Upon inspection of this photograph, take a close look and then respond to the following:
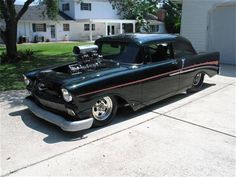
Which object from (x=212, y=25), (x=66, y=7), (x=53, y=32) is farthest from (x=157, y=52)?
(x=66, y=7)

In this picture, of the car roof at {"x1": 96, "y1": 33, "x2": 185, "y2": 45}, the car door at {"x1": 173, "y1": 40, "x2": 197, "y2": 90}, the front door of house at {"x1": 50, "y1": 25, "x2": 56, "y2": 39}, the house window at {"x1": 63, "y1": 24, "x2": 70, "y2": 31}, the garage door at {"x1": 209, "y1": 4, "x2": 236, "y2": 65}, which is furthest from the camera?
the house window at {"x1": 63, "y1": 24, "x2": 70, "y2": 31}

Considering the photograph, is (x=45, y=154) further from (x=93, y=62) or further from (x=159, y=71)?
(x=159, y=71)

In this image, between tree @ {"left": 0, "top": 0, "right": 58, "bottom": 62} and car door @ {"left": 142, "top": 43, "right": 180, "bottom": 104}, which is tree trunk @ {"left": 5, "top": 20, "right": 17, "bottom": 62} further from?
car door @ {"left": 142, "top": 43, "right": 180, "bottom": 104}

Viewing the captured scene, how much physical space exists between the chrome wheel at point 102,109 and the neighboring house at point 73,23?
2948cm

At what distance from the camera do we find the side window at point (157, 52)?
Answer: 575cm

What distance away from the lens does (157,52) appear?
613 centimetres

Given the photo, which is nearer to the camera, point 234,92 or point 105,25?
point 234,92

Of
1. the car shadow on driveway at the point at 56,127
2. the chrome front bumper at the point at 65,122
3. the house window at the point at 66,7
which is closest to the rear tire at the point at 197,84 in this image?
the car shadow on driveway at the point at 56,127

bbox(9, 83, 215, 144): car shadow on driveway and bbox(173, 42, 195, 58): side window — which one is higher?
bbox(173, 42, 195, 58): side window

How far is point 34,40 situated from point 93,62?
29541 millimetres

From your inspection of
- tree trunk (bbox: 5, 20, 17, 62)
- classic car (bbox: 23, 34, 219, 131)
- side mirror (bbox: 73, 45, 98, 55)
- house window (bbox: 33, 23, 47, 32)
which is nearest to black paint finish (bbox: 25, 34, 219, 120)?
classic car (bbox: 23, 34, 219, 131)

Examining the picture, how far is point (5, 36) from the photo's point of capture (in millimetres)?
13484

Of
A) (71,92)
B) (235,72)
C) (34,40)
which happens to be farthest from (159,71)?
(34,40)

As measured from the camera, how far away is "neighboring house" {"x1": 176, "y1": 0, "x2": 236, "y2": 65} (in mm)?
11891
